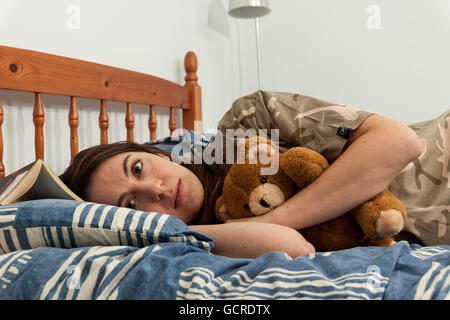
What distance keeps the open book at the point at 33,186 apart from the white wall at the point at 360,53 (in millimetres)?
1814

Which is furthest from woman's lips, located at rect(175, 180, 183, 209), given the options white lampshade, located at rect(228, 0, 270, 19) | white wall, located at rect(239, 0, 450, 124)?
white wall, located at rect(239, 0, 450, 124)

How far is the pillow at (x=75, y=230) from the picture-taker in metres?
0.63

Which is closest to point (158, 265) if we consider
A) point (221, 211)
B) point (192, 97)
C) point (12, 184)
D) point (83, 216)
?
point (83, 216)

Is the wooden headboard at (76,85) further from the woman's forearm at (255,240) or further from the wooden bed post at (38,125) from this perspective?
the woman's forearm at (255,240)

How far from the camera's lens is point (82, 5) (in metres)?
1.37

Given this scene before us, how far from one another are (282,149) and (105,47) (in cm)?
95

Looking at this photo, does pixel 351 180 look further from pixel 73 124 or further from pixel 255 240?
pixel 73 124

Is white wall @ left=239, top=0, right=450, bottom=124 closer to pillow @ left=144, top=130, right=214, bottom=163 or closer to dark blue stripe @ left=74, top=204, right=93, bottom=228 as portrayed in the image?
pillow @ left=144, top=130, right=214, bottom=163

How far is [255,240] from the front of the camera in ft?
2.21

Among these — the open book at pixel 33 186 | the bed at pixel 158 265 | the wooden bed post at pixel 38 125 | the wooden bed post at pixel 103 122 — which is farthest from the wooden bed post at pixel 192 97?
the bed at pixel 158 265

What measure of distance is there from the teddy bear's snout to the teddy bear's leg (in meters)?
0.16

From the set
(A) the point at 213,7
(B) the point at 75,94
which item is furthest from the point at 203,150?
(A) the point at 213,7

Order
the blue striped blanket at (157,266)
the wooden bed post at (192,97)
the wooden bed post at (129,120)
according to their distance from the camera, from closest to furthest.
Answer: the blue striped blanket at (157,266) → the wooden bed post at (129,120) → the wooden bed post at (192,97)
